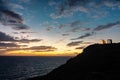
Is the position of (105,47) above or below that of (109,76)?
above

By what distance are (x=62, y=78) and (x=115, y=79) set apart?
2160 centimetres

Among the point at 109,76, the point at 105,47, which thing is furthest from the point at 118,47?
the point at 109,76

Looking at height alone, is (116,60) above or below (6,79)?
above

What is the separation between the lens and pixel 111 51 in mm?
51969

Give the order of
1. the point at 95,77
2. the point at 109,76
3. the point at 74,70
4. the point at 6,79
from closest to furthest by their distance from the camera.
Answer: the point at 95,77 → the point at 109,76 → the point at 74,70 → the point at 6,79

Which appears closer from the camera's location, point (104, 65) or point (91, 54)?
point (104, 65)

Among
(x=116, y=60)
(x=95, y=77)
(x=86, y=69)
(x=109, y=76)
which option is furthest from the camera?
(x=86, y=69)

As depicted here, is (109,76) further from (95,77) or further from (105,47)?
(105,47)

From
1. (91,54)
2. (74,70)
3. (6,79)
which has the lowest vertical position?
(6,79)

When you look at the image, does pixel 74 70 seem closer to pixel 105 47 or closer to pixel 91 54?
pixel 91 54

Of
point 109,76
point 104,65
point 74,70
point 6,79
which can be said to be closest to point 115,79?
point 109,76

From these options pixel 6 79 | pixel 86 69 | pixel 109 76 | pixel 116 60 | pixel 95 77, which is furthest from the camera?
pixel 6 79

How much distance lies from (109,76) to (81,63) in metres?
19.0

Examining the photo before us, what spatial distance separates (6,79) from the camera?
10681 centimetres
